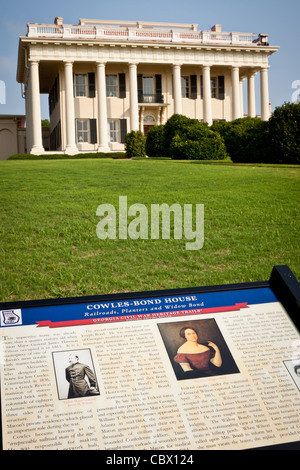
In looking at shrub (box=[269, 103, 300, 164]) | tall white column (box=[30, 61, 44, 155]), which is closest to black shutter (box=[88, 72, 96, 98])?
tall white column (box=[30, 61, 44, 155])

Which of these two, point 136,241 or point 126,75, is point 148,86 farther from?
point 136,241

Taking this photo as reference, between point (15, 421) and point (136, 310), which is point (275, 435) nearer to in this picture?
point (136, 310)

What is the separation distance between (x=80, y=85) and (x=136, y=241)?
3420 cm

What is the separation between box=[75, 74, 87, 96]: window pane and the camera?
38.4 m

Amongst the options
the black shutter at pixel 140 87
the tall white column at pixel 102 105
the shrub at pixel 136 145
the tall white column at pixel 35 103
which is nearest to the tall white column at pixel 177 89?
the black shutter at pixel 140 87

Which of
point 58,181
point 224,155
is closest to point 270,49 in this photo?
point 224,155

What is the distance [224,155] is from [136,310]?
1715 centimetres

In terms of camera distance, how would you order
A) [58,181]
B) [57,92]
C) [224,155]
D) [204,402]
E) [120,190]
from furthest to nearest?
1. [57,92]
2. [224,155]
3. [58,181]
4. [120,190]
5. [204,402]

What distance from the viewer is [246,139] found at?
60.7 feet

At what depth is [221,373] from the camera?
2783mm

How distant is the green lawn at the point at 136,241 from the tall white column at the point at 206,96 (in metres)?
28.7

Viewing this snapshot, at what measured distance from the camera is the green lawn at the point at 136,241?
229 inches

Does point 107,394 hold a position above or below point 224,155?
below

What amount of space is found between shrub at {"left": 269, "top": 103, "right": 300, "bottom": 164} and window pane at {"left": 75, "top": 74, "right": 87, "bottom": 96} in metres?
24.7
